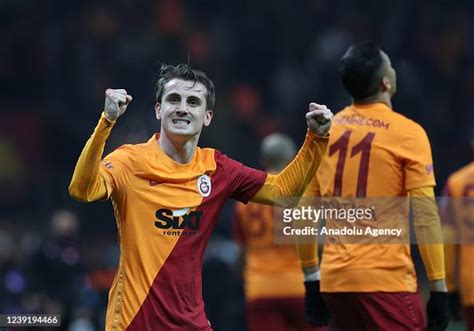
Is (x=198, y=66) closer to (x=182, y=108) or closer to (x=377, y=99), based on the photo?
(x=377, y=99)

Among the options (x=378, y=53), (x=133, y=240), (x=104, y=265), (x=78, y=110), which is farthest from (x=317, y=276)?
(x=78, y=110)

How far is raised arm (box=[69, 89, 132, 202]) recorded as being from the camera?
5.16 m

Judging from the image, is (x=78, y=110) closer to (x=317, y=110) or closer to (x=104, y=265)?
(x=104, y=265)

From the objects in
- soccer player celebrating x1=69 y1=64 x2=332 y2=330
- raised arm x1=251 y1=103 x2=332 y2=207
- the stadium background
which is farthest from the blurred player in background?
soccer player celebrating x1=69 y1=64 x2=332 y2=330

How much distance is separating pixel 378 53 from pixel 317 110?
5.30 ft

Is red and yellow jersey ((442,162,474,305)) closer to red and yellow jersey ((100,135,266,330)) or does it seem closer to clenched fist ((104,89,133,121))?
red and yellow jersey ((100,135,266,330))

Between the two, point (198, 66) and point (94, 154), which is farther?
point (198, 66)

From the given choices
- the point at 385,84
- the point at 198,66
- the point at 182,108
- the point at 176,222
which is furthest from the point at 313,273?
the point at 198,66

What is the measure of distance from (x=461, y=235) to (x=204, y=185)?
3.30 metres

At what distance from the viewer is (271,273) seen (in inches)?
371

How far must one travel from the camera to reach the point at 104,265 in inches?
506

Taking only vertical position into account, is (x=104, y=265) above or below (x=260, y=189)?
below

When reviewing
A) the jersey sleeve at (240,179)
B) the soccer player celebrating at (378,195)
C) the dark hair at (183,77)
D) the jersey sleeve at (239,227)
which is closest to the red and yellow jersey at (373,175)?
the soccer player celebrating at (378,195)

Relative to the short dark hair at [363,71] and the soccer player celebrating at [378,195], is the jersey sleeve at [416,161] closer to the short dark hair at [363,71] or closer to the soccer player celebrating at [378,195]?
the soccer player celebrating at [378,195]
